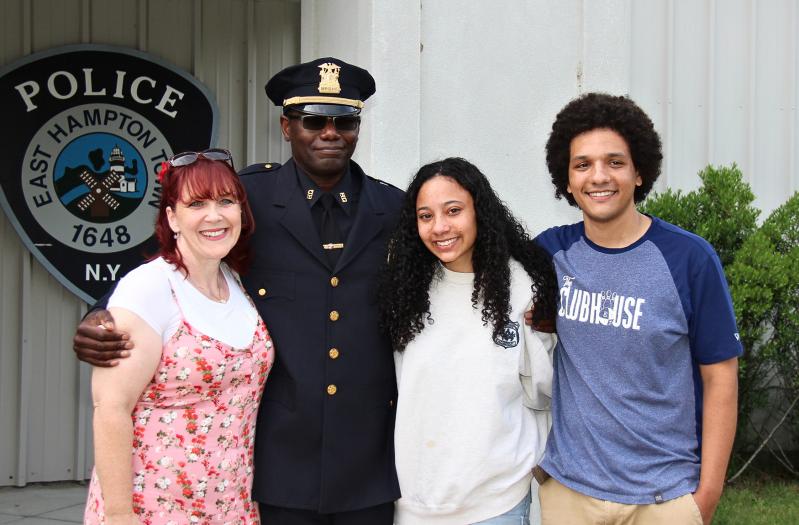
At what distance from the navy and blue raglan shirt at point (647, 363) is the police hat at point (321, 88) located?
99cm

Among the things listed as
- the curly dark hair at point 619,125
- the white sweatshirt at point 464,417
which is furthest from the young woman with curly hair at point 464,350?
the curly dark hair at point 619,125

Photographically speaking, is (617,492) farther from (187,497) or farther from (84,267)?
(84,267)

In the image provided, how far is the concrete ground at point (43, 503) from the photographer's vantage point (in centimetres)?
515

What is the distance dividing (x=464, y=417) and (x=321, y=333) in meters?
0.51

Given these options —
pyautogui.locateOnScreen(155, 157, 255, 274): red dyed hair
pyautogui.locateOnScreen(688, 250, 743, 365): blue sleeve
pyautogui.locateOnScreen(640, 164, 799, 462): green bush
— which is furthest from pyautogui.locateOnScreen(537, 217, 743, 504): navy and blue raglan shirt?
pyautogui.locateOnScreen(640, 164, 799, 462): green bush

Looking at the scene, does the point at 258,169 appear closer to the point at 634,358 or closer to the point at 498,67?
the point at 634,358

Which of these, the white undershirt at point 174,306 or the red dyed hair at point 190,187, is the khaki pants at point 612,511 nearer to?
the white undershirt at point 174,306

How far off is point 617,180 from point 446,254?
0.53 metres

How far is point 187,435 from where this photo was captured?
8.13ft

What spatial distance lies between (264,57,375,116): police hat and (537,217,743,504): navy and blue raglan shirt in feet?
→ 3.25

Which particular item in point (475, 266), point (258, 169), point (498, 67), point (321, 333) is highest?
point (498, 67)

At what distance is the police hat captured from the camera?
9.67 ft

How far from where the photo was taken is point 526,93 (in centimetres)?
482

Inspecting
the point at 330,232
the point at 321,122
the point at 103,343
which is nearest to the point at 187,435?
the point at 103,343
